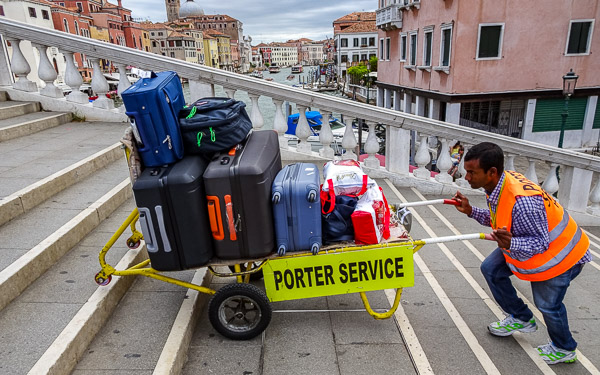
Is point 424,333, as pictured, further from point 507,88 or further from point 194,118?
point 507,88

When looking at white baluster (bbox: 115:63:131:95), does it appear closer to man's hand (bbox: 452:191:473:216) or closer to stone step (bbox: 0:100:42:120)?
stone step (bbox: 0:100:42:120)

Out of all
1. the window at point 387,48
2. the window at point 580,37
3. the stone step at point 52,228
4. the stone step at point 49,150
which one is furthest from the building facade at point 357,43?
the stone step at point 52,228

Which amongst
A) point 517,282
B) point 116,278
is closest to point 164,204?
point 116,278

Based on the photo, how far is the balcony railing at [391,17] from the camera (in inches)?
911

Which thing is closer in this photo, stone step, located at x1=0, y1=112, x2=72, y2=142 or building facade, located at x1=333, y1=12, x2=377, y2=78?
stone step, located at x1=0, y1=112, x2=72, y2=142

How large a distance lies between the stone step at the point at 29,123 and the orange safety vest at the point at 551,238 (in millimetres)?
5865

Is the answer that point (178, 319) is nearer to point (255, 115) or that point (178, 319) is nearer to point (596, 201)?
point (255, 115)

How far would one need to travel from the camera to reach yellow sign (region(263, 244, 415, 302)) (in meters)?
2.67

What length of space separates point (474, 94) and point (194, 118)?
56.1 feet

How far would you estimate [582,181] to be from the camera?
19.0 ft

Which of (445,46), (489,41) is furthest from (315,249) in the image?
(445,46)

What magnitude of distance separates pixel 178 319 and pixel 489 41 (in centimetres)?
1822

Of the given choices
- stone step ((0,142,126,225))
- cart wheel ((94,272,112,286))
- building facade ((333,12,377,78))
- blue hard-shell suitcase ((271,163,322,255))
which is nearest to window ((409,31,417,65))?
stone step ((0,142,126,225))

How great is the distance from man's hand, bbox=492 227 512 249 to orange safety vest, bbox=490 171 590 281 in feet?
0.26
